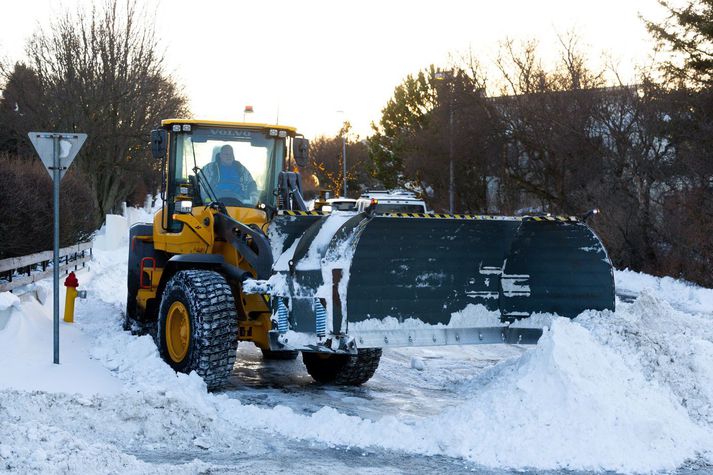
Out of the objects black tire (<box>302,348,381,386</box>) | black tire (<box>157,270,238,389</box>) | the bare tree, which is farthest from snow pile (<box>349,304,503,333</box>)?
the bare tree

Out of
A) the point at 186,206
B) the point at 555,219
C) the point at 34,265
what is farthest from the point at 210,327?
the point at 34,265

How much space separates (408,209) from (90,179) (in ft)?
49.5

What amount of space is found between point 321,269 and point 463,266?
1.44 meters

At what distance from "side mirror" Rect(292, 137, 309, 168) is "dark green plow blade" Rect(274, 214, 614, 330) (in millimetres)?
1849

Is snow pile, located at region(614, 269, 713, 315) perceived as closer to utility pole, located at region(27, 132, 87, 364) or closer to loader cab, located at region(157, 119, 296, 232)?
loader cab, located at region(157, 119, 296, 232)

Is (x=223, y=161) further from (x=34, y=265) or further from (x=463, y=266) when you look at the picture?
(x=34, y=265)

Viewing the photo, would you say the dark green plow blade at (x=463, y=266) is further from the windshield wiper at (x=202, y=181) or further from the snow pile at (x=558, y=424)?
the windshield wiper at (x=202, y=181)

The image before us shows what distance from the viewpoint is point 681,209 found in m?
22.2

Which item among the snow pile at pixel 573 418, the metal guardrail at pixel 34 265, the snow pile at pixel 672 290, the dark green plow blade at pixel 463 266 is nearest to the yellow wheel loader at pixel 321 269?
the dark green plow blade at pixel 463 266

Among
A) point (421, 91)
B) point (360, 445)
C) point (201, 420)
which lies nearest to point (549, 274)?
point (360, 445)

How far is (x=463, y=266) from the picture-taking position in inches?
335

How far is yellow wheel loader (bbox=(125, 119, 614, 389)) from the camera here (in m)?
7.88

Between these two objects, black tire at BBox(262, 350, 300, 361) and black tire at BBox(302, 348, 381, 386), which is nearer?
black tire at BBox(302, 348, 381, 386)

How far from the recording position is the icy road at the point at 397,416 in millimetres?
6434
